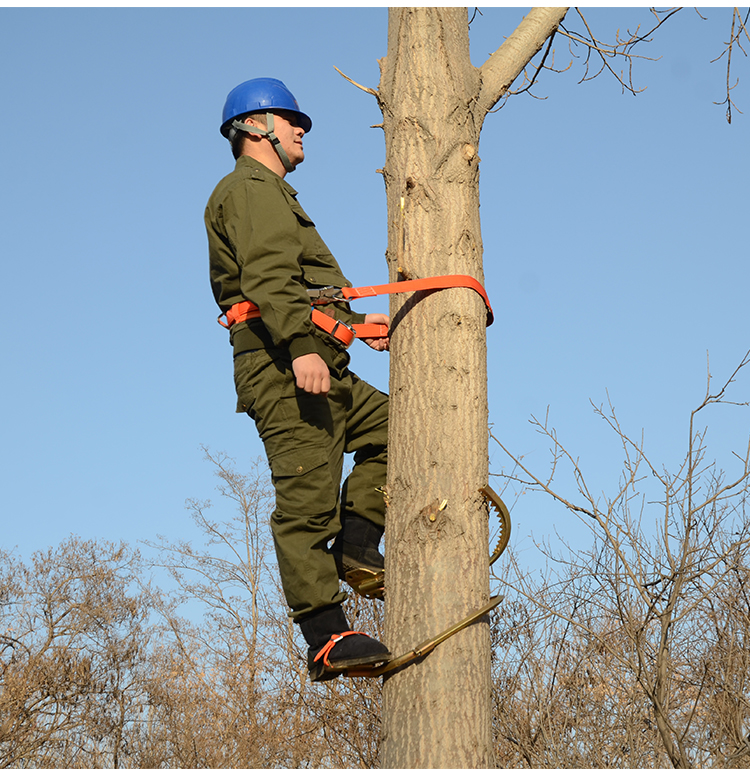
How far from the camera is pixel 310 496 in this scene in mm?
2809

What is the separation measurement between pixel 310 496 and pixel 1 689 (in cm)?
1946

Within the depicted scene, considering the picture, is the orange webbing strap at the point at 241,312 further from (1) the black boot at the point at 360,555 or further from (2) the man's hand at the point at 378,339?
(1) the black boot at the point at 360,555

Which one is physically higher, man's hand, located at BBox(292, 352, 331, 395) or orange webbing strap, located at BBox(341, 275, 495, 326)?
orange webbing strap, located at BBox(341, 275, 495, 326)

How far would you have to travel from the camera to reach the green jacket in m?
2.77

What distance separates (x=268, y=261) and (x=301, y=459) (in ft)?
2.16

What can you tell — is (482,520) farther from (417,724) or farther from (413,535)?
(417,724)

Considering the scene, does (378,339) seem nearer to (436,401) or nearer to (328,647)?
(436,401)

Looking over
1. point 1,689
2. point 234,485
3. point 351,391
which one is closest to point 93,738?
point 1,689

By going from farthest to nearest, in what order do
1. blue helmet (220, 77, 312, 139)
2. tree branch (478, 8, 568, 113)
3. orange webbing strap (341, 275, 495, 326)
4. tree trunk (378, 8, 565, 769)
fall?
tree branch (478, 8, 568, 113) → blue helmet (220, 77, 312, 139) → orange webbing strap (341, 275, 495, 326) → tree trunk (378, 8, 565, 769)

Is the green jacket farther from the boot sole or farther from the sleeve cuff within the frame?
the boot sole

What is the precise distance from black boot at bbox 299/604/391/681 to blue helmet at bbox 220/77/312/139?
186cm

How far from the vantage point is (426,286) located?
2.88 m

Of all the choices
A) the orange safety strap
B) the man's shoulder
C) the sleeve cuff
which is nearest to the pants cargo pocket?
the sleeve cuff

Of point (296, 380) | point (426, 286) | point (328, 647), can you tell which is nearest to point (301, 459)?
point (296, 380)
